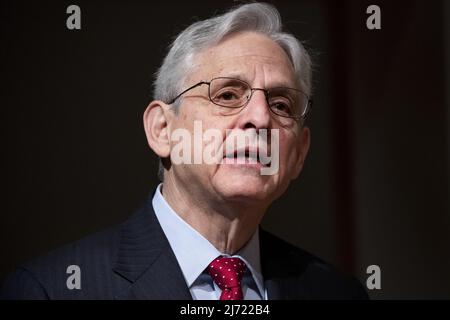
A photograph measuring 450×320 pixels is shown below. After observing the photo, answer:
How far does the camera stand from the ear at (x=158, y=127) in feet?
5.27

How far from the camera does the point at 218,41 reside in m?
1.56

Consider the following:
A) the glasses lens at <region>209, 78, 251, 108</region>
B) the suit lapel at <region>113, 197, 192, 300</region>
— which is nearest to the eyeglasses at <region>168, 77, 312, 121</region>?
the glasses lens at <region>209, 78, 251, 108</region>

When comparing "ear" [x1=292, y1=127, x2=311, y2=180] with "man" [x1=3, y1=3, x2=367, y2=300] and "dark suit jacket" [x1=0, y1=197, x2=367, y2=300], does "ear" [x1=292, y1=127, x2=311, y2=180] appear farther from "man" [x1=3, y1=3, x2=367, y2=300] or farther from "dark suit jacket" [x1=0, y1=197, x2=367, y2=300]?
"dark suit jacket" [x1=0, y1=197, x2=367, y2=300]

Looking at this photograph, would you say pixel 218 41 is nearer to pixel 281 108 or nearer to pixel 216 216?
pixel 281 108

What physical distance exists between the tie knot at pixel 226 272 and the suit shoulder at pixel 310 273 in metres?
0.16

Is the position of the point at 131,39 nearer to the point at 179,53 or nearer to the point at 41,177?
the point at 179,53

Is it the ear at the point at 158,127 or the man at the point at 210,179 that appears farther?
the ear at the point at 158,127

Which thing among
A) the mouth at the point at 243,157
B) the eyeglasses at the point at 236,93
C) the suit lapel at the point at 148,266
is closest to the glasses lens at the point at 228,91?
the eyeglasses at the point at 236,93

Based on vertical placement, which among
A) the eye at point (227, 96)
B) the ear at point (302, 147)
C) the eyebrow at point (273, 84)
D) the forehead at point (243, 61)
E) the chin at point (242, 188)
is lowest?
the chin at point (242, 188)

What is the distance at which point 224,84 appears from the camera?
60.4 inches

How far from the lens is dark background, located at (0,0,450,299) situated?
174 cm

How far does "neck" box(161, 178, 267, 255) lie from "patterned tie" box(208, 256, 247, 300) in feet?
0.15

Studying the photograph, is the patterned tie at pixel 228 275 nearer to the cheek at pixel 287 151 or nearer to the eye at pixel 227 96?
the cheek at pixel 287 151

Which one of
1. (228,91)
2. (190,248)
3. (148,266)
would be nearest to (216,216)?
(190,248)
